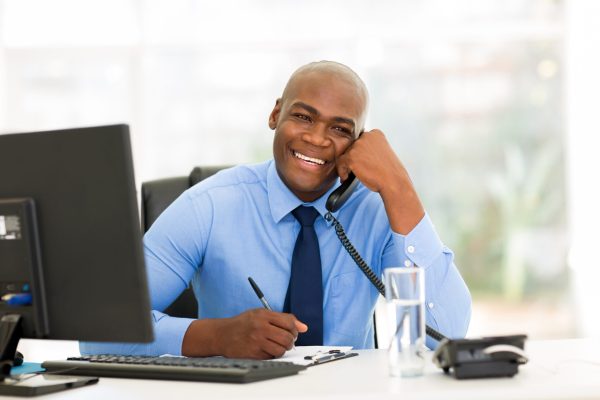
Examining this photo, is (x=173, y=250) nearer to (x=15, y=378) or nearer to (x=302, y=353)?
(x=302, y=353)

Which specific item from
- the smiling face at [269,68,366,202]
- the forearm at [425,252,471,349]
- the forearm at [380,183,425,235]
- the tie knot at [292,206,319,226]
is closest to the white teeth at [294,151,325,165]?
the smiling face at [269,68,366,202]

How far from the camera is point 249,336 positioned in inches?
67.7

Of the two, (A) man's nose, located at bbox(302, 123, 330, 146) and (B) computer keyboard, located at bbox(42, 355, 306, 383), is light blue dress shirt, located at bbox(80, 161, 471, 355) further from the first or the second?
(B) computer keyboard, located at bbox(42, 355, 306, 383)

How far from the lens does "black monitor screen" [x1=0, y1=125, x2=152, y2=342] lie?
1432 millimetres

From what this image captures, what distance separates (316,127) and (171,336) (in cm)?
65

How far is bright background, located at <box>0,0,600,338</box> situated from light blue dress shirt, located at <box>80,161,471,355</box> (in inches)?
113

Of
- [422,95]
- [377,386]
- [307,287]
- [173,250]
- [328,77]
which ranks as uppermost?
[422,95]

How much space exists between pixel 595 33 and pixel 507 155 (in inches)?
34.0

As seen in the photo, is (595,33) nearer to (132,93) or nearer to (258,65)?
(258,65)

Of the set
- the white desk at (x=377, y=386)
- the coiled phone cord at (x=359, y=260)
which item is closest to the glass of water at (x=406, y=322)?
the white desk at (x=377, y=386)

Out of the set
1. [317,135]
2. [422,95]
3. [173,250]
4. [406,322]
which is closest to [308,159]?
[317,135]

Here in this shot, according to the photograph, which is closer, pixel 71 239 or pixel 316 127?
pixel 71 239

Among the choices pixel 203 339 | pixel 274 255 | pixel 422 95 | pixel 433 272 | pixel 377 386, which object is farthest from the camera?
pixel 422 95

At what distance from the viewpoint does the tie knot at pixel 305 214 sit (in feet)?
6.99
